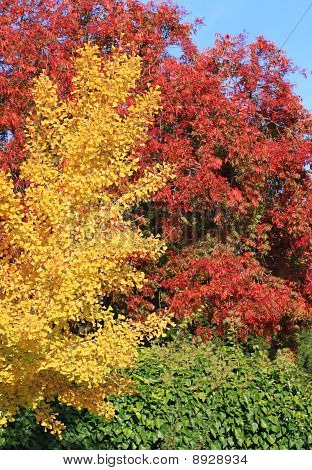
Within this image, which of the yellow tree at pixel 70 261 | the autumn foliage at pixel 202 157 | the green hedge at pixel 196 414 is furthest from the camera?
the autumn foliage at pixel 202 157

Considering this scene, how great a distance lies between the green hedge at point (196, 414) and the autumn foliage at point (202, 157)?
2.84 ft

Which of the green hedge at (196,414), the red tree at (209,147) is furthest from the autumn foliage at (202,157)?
the green hedge at (196,414)

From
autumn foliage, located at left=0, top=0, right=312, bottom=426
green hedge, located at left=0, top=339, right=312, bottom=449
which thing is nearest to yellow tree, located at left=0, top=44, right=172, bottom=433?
green hedge, located at left=0, top=339, right=312, bottom=449

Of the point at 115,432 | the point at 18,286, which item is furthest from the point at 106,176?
the point at 115,432

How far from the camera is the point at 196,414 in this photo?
632 centimetres

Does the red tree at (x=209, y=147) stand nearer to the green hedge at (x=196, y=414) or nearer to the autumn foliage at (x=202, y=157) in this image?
the autumn foliage at (x=202, y=157)

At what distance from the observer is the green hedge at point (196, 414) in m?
6.07

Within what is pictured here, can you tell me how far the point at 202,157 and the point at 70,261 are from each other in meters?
3.79

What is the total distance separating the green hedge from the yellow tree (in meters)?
0.78

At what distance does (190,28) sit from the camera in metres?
9.22

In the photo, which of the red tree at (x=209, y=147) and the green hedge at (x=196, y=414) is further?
the red tree at (x=209, y=147)

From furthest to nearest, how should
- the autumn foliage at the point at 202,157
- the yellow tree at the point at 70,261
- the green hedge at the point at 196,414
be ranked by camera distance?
the autumn foliage at the point at 202,157
the green hedge at the point at 196,414
the yellow tree at the point at 70,261

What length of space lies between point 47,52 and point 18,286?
4.64 metres

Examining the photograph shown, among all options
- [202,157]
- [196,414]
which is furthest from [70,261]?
[202,157]
